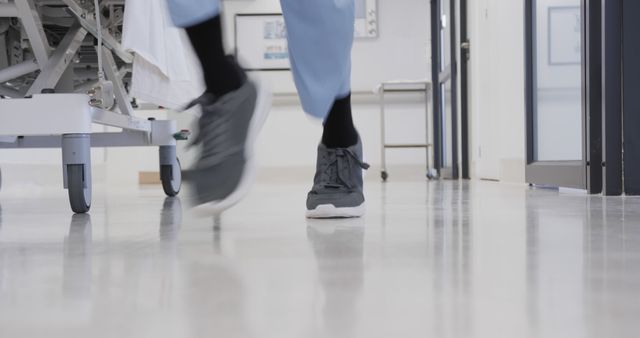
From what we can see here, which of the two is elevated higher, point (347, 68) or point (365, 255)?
point (347, 68)

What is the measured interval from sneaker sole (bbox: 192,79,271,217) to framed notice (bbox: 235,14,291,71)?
563 centimetres

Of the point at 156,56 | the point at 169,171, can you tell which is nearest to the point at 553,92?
the point at 169,171

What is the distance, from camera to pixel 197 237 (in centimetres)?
98

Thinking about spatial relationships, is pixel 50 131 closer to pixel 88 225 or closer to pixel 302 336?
pixel 88 225

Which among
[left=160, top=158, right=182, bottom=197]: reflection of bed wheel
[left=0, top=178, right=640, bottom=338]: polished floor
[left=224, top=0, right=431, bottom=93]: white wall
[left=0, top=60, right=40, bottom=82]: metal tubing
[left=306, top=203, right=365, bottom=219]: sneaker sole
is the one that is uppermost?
[left=224, top=0, right=431, bottom=93]: white wall

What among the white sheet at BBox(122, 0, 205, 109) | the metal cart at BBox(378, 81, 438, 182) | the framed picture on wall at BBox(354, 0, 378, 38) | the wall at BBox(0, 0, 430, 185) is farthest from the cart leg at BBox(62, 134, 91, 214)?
the framed picture on wall at BBox(354, 0, 378, 38)

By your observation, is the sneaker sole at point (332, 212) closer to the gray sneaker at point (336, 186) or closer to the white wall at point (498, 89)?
the gray sneaker at point (336, 186)

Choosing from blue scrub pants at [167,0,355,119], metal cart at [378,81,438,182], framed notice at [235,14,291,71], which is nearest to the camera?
blue scrub pants at [167,0,355,119]

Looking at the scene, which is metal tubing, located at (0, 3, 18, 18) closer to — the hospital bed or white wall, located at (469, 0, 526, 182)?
the hospital bed

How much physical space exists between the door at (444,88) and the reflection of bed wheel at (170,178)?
2716mm

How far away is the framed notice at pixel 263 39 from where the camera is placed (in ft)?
21.7

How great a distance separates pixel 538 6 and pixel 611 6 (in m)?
1.00

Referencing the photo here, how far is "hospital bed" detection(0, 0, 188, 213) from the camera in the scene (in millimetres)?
1537

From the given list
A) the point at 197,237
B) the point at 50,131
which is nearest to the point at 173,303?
the point at 197,237
